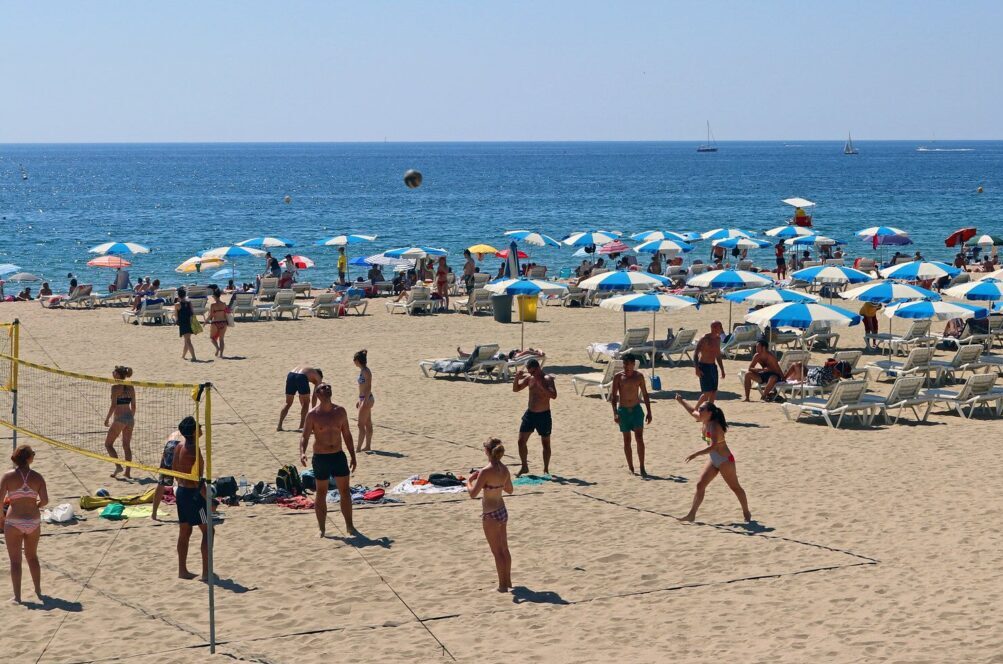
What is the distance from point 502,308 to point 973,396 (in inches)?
456

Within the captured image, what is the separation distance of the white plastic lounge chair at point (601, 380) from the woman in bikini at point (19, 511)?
964cm

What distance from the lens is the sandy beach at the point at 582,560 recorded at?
27.8ft

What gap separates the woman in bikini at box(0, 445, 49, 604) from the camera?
359 inches

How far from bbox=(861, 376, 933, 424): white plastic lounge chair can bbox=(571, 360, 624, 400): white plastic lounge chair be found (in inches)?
136

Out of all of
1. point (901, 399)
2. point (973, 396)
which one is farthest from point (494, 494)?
point (973, 396)

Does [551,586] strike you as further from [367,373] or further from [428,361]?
[428,361]

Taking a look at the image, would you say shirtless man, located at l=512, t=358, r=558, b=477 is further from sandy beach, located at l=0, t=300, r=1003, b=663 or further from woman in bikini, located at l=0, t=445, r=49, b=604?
woman in bikini, located at l=0, t=445, r=49, b=604

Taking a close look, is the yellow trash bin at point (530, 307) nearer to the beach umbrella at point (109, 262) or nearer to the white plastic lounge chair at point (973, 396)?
the white plastic lounge chair at point (973, 396)

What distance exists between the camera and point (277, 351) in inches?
880

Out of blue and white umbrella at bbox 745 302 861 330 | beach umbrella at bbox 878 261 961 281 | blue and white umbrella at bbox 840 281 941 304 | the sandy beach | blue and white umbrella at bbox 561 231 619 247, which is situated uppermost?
blue and white umbrella at bbox 561 231 619 247

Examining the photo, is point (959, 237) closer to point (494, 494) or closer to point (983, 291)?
point (983, 291)

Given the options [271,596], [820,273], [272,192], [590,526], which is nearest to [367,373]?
[590,526]

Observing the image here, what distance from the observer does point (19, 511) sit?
30.0 ft

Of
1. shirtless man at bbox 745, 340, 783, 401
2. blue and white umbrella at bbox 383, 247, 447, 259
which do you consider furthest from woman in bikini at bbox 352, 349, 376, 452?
blue and white umbrella at bbox 383, 247, 447, 259
